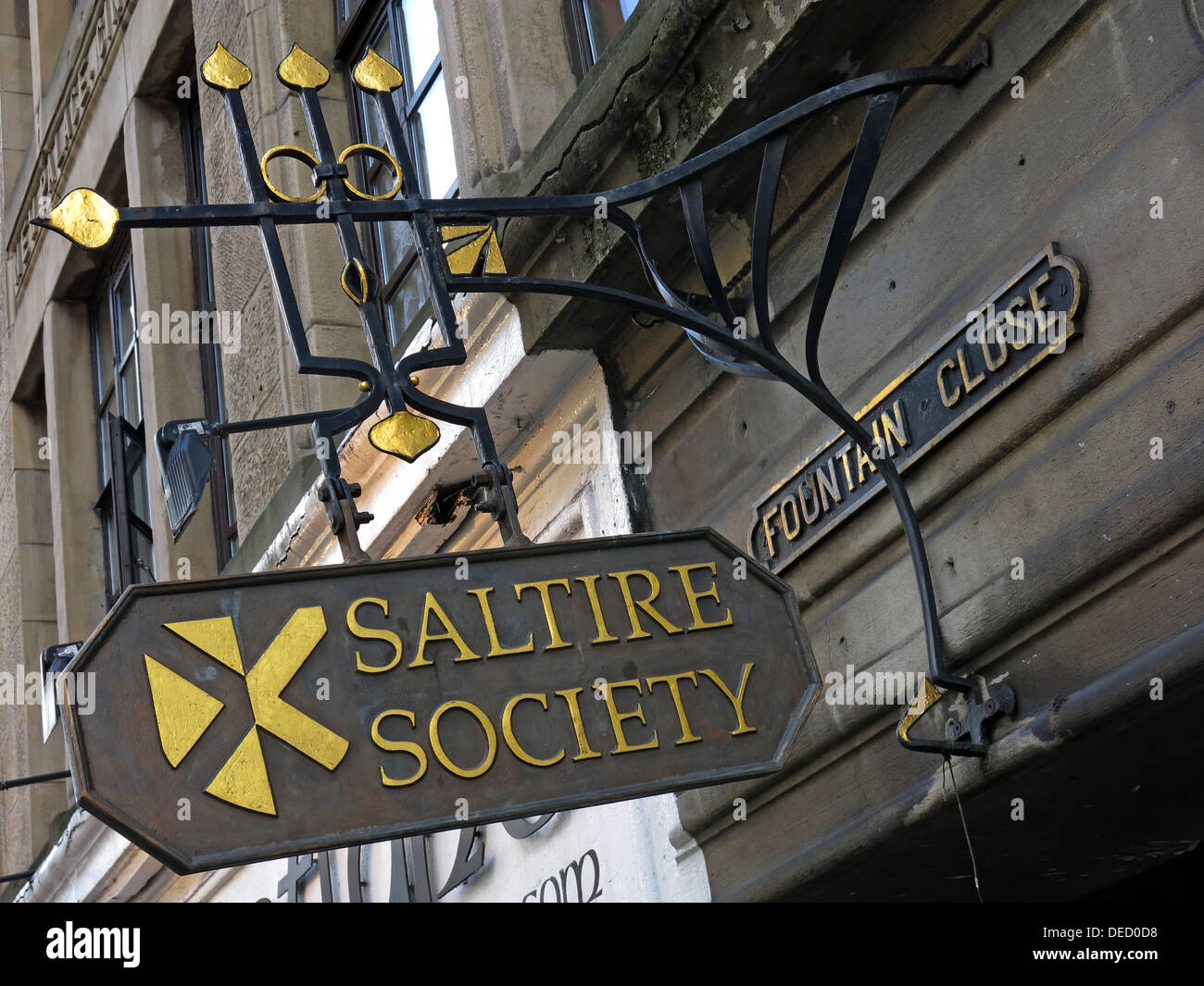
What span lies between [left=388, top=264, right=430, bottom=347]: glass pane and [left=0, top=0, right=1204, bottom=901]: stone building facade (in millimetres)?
79

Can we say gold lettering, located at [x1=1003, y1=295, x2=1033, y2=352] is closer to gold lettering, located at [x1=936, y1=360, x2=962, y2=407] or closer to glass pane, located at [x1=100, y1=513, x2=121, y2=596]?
gold lettering, located at [x1=936, y1=360, x2=962, y2=407]

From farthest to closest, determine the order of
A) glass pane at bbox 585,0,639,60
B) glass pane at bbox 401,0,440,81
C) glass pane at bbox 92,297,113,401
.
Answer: glass pane at bbox 92,297,113,401 < glass pane at bbox 401,0,440,81 < glass pane at bbox 585,0,639,60

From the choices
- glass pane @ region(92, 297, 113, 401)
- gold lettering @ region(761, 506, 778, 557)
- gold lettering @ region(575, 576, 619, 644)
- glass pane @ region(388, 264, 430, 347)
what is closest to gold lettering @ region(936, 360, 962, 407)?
gold lettering @ region(761, 506, 778, 557)

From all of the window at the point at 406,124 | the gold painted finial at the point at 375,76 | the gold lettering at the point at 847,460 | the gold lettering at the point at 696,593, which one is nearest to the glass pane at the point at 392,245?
the window at the point at 406,124

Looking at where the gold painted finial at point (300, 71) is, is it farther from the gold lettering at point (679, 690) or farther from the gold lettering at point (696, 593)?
the gold lettering at point (679, 690)

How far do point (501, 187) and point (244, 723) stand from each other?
9.65 ft

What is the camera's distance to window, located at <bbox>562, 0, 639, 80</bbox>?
611 centimetres

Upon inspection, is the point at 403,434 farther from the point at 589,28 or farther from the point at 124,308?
the point at 124,308

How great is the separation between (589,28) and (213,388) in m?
4.16

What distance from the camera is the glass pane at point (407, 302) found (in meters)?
7.32

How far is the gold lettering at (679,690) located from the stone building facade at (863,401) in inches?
34.3
